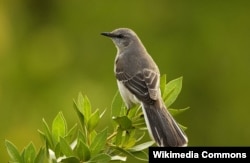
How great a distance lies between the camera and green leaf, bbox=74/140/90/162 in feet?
12.8

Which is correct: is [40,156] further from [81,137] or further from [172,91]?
[172,91]

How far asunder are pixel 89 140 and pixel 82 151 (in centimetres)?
18

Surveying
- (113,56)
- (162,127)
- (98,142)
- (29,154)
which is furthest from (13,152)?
(113,56)

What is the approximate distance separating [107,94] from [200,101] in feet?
4.75

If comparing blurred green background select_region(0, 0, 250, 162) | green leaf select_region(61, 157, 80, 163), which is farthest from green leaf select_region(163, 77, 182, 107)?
blurred green background select_region(0, 0, 250, 162)

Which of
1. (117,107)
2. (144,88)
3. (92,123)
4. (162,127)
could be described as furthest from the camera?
(144,88)

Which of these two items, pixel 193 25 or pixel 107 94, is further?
pixel 193 25

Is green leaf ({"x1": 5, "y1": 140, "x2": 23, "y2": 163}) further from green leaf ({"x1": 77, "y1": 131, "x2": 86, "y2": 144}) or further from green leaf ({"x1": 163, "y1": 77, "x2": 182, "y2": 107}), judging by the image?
green leaf ({"x1": 163, "y1": 77, "x2": 182, "y2": 107})

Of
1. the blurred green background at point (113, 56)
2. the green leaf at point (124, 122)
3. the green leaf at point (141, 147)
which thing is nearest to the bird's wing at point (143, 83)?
the green leaf at point (124, 122)

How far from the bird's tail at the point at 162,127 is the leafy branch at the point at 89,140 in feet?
0.41

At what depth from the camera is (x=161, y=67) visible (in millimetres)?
10547

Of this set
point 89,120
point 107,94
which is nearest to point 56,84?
point 107,94

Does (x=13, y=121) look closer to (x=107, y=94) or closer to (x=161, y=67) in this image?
(x=107, y=94)

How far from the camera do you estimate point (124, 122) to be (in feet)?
13.8
